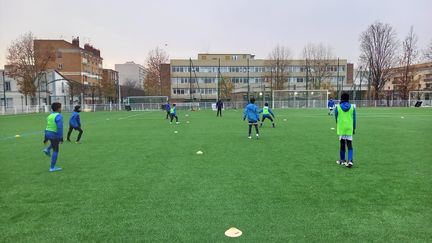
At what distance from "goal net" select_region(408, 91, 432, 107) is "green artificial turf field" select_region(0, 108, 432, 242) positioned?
55729 millimetres

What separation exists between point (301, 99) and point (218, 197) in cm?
4992

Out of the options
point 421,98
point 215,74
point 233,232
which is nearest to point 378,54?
point 421,98

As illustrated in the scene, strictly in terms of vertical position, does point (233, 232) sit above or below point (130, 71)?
below

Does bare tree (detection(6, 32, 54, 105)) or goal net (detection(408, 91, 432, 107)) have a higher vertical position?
bare tree (detection(6, 32, 54, 105))

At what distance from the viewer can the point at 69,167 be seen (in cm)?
860

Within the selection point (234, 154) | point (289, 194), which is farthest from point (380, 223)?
point (234, 154)

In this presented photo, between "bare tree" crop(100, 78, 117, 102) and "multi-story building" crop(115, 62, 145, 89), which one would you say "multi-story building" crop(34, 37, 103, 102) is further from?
"multi-story building" crop(115, 62, 145, 89)

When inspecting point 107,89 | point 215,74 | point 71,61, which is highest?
point 71,61

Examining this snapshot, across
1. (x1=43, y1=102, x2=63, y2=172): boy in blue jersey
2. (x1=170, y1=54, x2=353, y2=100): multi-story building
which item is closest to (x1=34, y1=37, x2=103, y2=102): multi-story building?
(x1=170, y1=54, x2=353, y2=100): multi-story building

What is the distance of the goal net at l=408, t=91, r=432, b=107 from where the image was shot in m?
57.8

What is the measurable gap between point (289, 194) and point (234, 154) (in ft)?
14.6

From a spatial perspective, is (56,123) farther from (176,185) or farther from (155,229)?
(155,229)

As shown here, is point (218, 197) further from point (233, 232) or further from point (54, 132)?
point (54, 132)

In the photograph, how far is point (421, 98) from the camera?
208 ft
